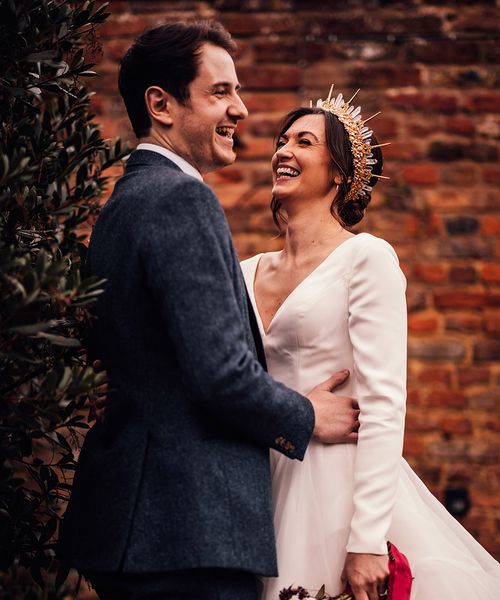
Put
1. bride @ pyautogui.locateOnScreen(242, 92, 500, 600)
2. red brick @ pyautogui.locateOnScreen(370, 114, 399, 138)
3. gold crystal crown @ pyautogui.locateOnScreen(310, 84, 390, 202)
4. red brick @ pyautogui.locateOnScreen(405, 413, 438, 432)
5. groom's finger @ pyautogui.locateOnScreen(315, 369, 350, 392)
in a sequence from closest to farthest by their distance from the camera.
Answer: bride @ pyautogui.locateOnScreen(242, 92, 500, 600)
groom's finger @ pyautogui.locateOnScreen(315, 369, 350, 392)
gold crystal crown @ pyautogui.locateOnScreen(310, 84, 390, 202)
red brick @ pyautogui.locateOnScreen(405, 413, 438, 432)
red brick @ pyautogui.locateOnScreen(370, 114, 399, 138)

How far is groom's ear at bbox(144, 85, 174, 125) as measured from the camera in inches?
81.6

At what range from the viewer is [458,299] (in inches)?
164

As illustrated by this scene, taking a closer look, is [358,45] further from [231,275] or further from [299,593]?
[299,593]

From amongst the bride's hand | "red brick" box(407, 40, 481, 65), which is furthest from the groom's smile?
"red brick" box(407, 40, 481, 65)

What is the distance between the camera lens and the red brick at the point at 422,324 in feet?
13.6

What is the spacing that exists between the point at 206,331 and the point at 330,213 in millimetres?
973

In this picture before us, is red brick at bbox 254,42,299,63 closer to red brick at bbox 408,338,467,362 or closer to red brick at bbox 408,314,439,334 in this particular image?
red brick at bbox 408,314,439,334

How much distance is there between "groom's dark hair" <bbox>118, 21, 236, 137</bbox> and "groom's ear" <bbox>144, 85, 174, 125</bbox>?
0.01 metres

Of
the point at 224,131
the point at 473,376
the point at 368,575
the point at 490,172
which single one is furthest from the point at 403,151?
the point at 368,575

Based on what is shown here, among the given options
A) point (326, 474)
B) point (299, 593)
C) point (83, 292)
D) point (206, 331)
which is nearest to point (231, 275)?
point (206, 331)

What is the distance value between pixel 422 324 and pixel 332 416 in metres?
2.14

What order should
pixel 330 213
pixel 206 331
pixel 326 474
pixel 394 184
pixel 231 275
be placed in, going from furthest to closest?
pixel 394 184 < pixel 330 213 < pixel 326 474 < pixel 231 275 < pixel 206 331

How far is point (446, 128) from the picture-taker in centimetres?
423

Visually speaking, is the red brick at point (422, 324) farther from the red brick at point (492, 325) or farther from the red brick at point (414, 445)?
the red brick at point (414, 445)
